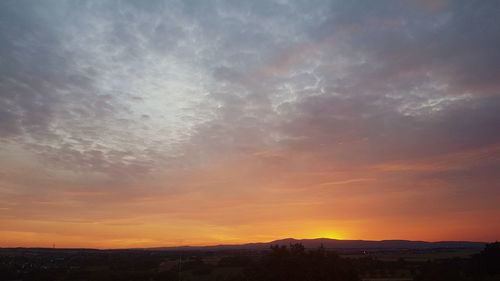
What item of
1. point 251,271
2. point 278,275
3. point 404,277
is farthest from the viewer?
point 404,277

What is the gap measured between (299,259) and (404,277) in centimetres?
3496

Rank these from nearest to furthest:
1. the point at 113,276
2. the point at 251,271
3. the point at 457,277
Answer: the point at 251,271, the point at 457,277, the point at 113,276

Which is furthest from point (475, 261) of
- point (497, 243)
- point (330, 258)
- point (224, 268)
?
point (224, 268)

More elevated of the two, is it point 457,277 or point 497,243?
point 497,243

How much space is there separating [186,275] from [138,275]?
426 inches

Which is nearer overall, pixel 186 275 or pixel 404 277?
pixel 404 277

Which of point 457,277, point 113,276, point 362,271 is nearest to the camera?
point 457,277

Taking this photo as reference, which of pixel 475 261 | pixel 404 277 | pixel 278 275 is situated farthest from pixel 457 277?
pixel 278 275

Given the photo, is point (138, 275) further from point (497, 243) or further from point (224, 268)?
point (497, 243)

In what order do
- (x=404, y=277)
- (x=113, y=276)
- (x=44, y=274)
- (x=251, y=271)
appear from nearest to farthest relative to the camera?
(x=251, y=271) → (x=404, y=277) → (x=113, y=276) → (x=44, y=274)

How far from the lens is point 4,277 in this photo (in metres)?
100

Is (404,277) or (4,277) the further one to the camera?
(4,277)

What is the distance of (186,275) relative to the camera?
9406 cm

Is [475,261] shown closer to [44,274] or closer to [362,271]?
[362,271]
